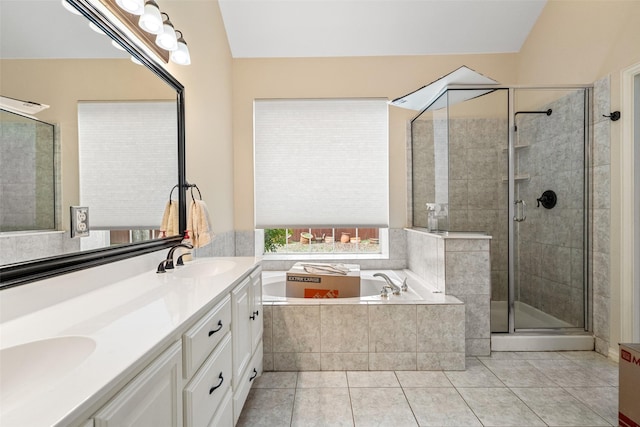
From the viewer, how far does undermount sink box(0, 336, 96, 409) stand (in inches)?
26.4

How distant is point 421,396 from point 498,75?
3086 millimetres

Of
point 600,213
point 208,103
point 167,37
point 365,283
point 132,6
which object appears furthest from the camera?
point 365,283

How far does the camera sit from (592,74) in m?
2.48

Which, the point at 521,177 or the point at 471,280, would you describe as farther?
the point at 521,177

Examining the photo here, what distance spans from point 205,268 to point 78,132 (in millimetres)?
944

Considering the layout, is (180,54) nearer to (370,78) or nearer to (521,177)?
(370,78)

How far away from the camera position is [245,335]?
1.64 metres

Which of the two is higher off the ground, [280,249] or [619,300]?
[280,249]

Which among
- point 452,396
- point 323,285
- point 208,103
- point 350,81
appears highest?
point 350,81

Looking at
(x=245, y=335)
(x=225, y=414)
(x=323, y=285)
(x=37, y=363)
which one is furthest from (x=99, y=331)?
(x=323, y=285)

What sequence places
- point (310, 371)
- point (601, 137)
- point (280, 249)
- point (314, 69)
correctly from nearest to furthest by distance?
point (310, 371), point (601, 137), point (314, 69), point (280, 249)

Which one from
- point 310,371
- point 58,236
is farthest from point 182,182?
point 310,371

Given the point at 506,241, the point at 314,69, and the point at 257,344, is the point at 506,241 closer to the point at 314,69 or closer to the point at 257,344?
the point at 257,344

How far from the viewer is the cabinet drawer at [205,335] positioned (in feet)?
3.18
